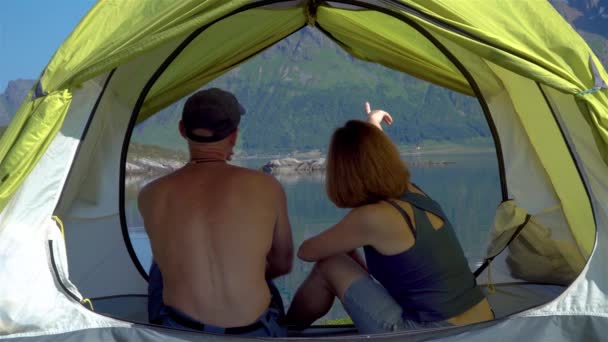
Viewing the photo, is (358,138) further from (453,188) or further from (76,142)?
(453,188)

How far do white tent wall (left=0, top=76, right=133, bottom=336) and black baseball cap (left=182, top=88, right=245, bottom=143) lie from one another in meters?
0.51

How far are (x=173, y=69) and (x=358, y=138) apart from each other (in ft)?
5.97

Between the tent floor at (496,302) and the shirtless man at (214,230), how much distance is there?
83cm

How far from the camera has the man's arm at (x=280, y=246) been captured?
2910mm

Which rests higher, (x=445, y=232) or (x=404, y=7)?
(x=404, y=7)

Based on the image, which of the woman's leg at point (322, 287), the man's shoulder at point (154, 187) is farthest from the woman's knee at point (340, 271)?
the man's shoulder at point (154, 187)

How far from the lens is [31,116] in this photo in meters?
2.85

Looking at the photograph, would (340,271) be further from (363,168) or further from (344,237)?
(363,168)

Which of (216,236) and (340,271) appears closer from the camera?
(216,236)

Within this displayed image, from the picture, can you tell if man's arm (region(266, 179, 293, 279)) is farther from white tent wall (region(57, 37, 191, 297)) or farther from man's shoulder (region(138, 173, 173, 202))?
white tent wall (region(57, 37, 191, 297))

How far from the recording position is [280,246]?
3.03 metres

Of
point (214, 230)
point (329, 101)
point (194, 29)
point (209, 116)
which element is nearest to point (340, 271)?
point (214, 230)

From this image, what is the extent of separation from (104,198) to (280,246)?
1589 millimetres

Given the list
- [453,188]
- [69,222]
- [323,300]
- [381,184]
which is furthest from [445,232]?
[453,188]
